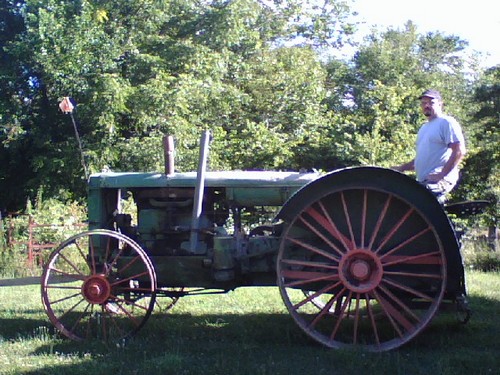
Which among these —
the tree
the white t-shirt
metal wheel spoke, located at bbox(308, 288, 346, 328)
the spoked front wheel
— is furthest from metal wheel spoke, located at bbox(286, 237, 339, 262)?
the tree

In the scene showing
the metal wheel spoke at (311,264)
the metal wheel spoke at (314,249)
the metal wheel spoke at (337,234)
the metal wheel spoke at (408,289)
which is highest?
the metal wheel spoke at (337,234)

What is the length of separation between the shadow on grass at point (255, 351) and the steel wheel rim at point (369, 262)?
0.26m

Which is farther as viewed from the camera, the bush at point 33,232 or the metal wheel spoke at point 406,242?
the bush at point 33,232

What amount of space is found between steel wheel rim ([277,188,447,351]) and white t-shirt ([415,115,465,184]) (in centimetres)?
57

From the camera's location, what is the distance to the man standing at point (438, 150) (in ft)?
17.7

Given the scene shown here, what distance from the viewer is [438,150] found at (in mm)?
5645

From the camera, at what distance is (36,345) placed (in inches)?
219

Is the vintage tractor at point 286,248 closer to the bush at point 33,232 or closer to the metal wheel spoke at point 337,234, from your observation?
the metal wheel spoke at point 337,234

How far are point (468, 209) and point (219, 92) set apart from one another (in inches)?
485

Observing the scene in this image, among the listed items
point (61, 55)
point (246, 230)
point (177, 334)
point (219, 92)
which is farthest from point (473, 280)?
point (61, 55)

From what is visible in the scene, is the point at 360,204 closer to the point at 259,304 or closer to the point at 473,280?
the point at 259,304

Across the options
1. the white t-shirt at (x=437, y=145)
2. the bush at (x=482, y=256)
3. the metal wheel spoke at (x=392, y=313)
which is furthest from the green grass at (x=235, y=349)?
the bush at (x=482, y=256)

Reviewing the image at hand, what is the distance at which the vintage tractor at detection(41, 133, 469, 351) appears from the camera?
5.24 meters

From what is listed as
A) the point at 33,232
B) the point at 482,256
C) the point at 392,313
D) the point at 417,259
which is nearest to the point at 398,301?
the point at 392,313
